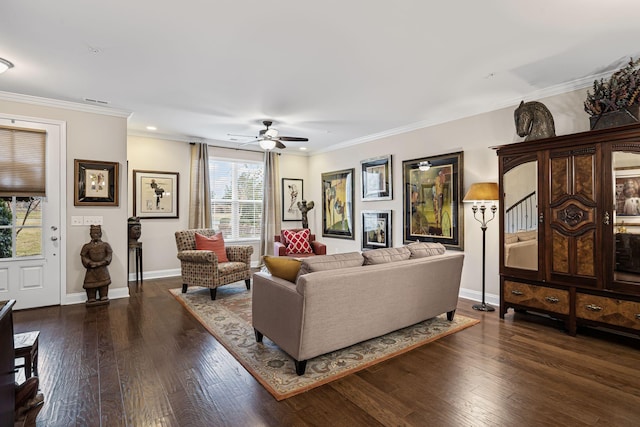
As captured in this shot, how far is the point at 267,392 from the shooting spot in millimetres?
2162

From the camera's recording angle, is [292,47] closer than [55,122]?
Yes

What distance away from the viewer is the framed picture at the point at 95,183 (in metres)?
4.23

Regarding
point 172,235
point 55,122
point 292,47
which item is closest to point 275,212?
point 172,235

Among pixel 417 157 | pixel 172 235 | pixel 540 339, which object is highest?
pixel 417 157

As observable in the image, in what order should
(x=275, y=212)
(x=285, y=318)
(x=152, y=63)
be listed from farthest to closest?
(x=275, y=212), (x=152, y=63), (x=285, y=318)

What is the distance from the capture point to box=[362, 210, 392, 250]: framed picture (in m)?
5.70

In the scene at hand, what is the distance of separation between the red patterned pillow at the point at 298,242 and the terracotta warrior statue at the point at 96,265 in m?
2.83

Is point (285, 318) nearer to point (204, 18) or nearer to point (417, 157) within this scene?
point (204, 18)

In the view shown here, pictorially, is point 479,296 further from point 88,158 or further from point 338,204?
point 88,158

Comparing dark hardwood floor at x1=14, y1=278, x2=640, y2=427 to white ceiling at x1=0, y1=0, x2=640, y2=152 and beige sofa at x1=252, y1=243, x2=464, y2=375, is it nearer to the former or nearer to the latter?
beige sofa at x1=252, y1=243, x2=464, y2=375

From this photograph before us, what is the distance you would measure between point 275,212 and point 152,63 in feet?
14.4

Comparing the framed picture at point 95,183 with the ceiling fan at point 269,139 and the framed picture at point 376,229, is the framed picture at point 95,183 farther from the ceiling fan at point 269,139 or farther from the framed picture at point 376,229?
the framed picture at point 376,229

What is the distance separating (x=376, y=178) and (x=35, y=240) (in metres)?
5.16

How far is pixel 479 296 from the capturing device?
439 centimetres
